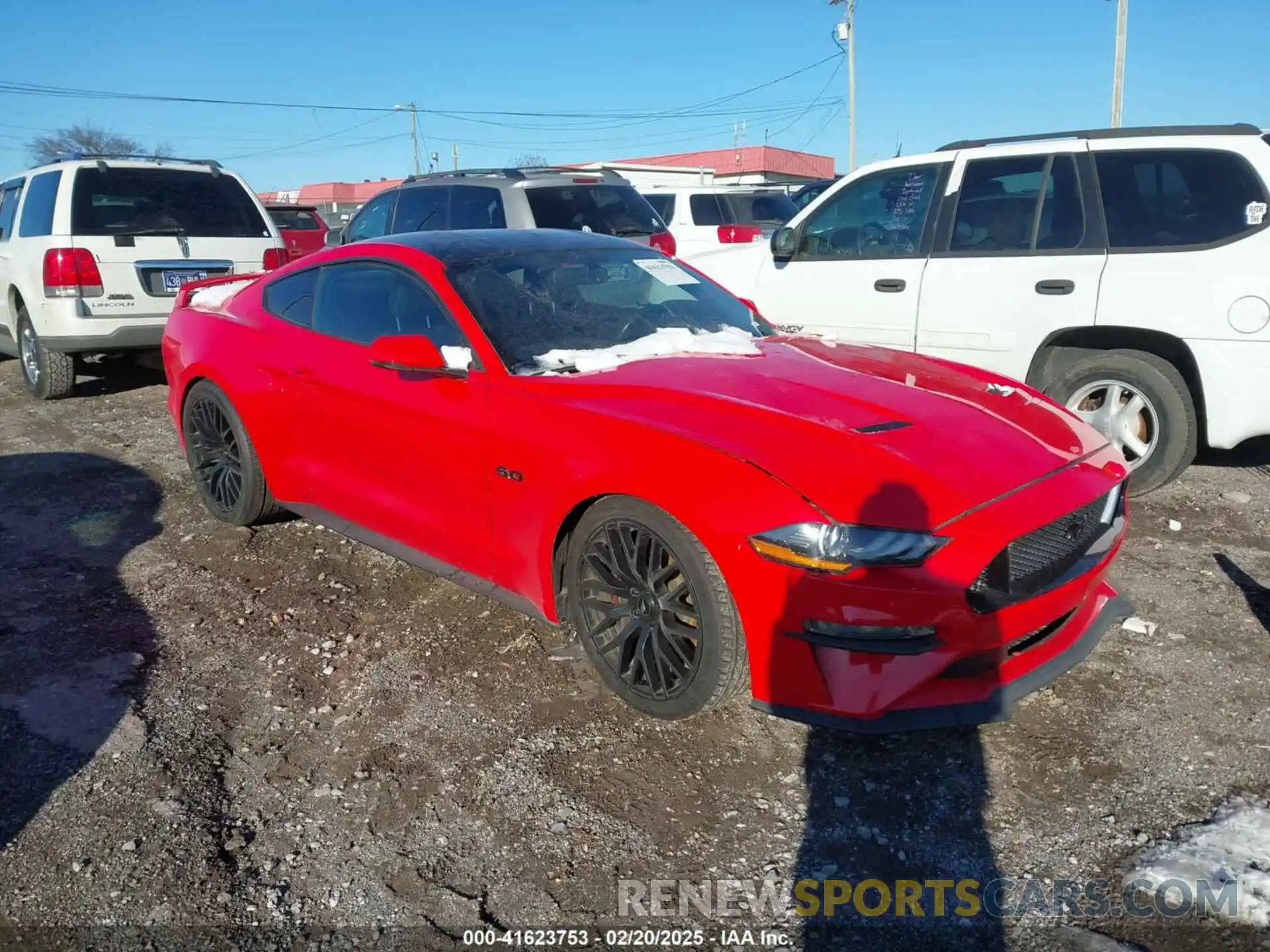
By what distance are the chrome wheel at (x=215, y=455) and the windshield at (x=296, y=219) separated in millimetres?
11203

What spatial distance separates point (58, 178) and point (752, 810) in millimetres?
7853

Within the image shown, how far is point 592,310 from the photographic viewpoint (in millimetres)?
4000

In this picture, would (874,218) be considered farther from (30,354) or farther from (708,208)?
(708,208)

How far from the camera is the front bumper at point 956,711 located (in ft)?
8.81

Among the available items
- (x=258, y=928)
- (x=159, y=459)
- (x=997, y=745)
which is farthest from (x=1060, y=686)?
(x=159, y=459)

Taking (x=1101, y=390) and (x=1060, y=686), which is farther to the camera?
(x=1101, y=390)

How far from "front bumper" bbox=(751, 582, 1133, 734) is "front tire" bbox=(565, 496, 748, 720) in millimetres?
213

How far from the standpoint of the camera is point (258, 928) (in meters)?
2.39

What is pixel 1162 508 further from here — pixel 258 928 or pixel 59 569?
pixel 59 569

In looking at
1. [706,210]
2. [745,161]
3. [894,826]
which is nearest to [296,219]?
[706,210]

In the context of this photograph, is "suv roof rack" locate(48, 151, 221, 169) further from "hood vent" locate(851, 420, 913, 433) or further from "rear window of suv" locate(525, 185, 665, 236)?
"hood vent" locate(851, 420, 913, 433)

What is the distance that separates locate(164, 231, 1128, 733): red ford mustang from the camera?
8.86 ft

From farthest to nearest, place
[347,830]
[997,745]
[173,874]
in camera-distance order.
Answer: [997,745], [347,830], [173,874]

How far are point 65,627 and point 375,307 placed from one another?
183 centimetres
